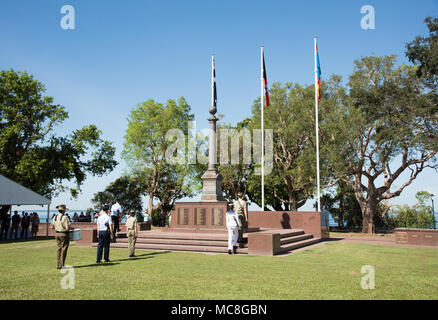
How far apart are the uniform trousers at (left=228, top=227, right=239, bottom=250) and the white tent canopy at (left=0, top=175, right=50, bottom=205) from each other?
596 inches

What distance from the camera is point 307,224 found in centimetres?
2148

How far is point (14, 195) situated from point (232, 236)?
15632 mm

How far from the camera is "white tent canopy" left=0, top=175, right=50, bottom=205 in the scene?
21.0 metres

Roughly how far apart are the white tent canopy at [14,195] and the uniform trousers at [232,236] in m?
15.1

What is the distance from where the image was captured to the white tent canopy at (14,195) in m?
21.0

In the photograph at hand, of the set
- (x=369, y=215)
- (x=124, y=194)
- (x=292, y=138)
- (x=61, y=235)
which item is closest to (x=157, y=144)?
(x=124, y=194)

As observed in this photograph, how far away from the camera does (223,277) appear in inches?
350

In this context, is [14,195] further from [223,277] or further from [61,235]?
[223,277]

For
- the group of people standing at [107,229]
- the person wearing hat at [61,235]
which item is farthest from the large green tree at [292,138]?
the person wearing hat at [61,235]

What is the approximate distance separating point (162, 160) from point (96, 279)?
33.5m

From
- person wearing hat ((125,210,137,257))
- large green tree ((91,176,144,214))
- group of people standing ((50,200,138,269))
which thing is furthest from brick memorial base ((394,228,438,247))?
large green tree ((91,176,144,214))

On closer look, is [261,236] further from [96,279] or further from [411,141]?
[411,141]

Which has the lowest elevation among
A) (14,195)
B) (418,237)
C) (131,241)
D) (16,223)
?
(418,237)
